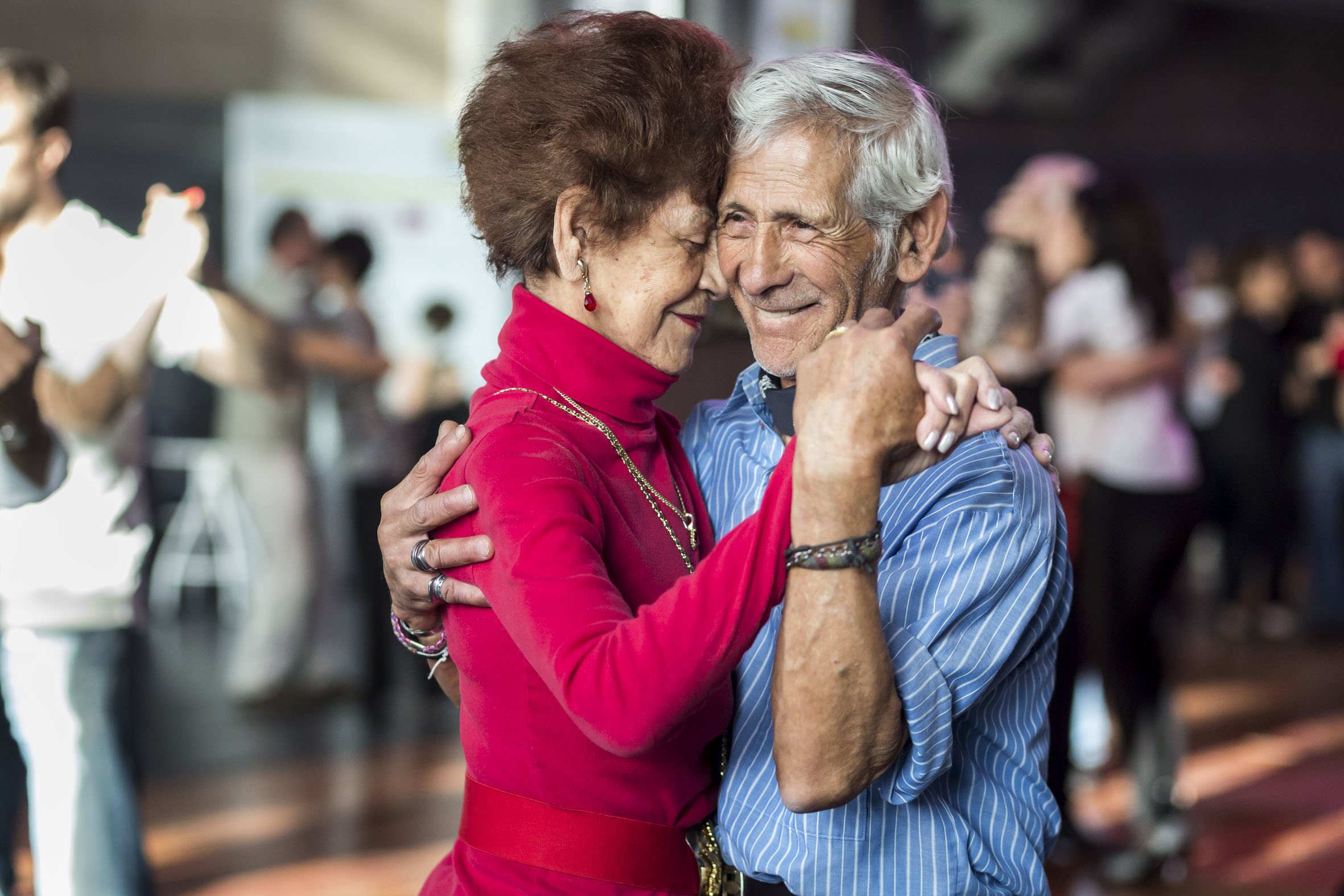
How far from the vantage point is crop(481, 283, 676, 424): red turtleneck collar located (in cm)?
133

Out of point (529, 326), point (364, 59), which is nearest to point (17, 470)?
point (529, 326)

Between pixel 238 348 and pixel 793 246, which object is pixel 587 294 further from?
pixel 238 348

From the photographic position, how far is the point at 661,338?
138cm

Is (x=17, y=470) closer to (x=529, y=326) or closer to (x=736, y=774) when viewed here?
(x=529, y=326)

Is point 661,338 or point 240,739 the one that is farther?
point 240,739

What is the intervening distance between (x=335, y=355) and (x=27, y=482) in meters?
2.66

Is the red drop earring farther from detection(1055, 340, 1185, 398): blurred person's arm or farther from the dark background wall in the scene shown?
the dark background wall

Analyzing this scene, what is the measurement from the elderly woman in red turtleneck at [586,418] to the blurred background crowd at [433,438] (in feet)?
0.72

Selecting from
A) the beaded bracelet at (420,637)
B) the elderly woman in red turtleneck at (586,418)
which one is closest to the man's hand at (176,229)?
the beaded bracelet at (420,637)

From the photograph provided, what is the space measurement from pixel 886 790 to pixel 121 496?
1.90 meters

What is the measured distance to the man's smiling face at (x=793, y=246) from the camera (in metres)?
1.43

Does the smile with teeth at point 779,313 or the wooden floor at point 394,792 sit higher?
the smile with teeth at point 779,313

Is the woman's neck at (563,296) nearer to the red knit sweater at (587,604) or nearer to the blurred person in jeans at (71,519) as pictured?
the red knit sweater at (587,604)

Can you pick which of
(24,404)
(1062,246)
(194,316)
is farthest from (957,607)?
(1062,246)
